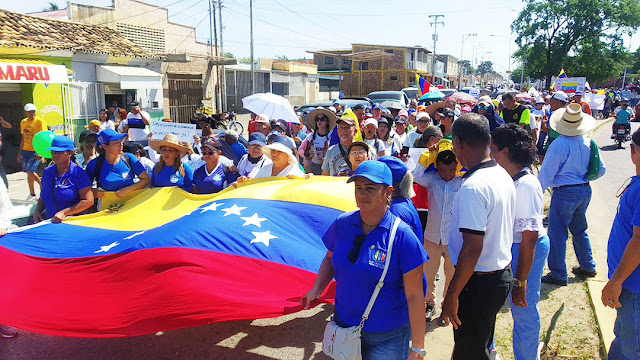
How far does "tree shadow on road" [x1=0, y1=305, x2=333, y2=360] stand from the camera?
4.09 m

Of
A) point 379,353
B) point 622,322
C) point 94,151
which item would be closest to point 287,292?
point 379,353

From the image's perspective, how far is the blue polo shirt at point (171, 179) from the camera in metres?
5.49

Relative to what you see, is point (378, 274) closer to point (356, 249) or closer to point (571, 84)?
point (356, 249)

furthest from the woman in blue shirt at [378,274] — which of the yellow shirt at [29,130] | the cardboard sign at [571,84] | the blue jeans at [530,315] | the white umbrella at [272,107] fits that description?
the cardboard sign at [571,84]

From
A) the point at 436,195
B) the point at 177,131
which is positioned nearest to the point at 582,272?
the point at 436,195

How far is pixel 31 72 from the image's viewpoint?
13219 mm

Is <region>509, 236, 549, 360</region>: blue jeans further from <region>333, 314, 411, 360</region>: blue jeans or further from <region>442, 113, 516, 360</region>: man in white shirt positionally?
<region>333, 314, 411, 360</region>: blue jeans

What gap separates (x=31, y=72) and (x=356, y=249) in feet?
45.9

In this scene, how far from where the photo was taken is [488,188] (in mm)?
2668

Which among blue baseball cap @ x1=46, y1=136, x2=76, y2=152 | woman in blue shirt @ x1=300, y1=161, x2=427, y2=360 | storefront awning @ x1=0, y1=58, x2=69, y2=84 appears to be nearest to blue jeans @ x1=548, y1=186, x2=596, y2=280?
woman in blue shirt @ x1=300, y1=161, x2=427, y2=360

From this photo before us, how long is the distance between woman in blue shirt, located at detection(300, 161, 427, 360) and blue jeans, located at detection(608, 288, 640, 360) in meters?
1.51

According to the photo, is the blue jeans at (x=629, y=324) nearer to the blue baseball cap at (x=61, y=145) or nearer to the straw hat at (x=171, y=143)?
the straw hat at (x=171, y=143)

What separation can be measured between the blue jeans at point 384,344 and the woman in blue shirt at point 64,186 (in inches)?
139

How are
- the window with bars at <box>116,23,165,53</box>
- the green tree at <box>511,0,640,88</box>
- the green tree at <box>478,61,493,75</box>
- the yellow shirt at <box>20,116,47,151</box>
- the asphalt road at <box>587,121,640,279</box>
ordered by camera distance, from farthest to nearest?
the green tree at <box>478,61,493,75</box>
the green tree at <box>511,0,640,88</box>
the window with bars at <box>116,23,165,53</box>
the yellow shirt at <box>20,116,47,151</box>
the asphalt road at <box>587,121,640,279</box>
